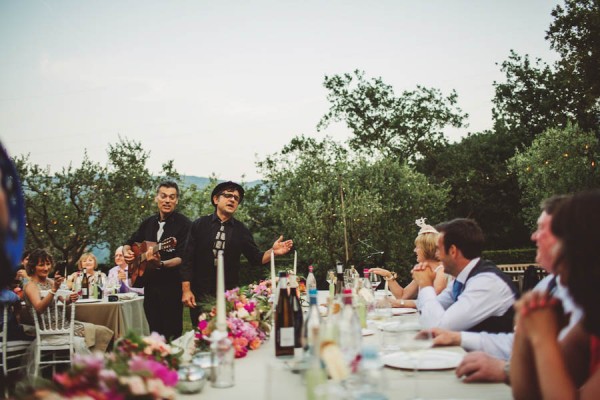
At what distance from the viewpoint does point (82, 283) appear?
23.4 ft

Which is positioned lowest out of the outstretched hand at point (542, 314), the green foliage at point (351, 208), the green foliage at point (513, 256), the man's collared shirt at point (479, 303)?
the green foliage at point (513, 256)

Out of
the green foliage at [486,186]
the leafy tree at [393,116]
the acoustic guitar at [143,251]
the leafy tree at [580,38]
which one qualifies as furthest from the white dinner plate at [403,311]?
the leafy tree at [393,116]

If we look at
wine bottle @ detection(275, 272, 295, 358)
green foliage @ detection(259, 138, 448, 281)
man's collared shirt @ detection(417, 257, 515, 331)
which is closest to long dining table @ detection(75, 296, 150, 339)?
wine bottle @ detection(275, 272, 295, 358)

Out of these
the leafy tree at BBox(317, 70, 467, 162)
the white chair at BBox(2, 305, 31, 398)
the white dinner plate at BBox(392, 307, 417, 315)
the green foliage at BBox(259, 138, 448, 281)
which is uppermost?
the leafy tree at BBox(317, 70, 467, 162)

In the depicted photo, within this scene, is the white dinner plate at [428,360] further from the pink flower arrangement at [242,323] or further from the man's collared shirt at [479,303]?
the pink flower arrangement at [242,323]

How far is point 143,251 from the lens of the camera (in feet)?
16.4

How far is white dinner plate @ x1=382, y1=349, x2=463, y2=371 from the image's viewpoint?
1954 mm

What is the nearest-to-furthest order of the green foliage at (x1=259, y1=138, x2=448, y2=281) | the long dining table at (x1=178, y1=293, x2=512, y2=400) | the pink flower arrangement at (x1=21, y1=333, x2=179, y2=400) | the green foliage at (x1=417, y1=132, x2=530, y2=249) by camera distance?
1. the pink flower arrangement at (x1=21, y1=333, x2=179, y2=400)
2. the long dining table at (x1=178, y1=293, x2=512, y2=400)
3. the green foliage at (x1=259, y1=138, x2=448, y2=281)
4. the green foliage at (x1=417, y1=132, x2=530, y2=249)

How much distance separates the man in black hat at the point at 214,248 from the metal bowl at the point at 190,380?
261 cm

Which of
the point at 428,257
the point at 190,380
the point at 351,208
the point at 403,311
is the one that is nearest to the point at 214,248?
the point at 403,311

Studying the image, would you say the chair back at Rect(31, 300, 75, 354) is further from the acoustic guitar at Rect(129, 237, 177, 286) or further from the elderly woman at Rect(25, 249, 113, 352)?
the acoustic guitar at Rect(129, 237, 177, 286)

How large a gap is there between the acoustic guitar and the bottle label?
110 inches

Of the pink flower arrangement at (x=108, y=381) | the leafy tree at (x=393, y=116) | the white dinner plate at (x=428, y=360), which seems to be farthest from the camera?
the leafy tree at (x=393, y=116)

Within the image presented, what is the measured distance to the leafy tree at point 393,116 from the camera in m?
23.9
